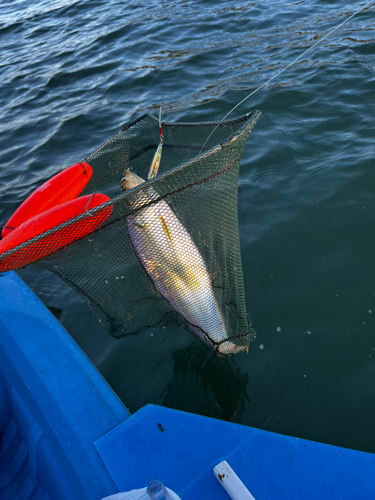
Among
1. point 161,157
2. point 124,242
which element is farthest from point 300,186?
point 124,242

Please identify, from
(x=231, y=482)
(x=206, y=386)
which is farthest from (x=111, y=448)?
(x=206, y=386)

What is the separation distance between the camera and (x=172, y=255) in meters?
2.51

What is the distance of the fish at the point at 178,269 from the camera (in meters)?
2.40

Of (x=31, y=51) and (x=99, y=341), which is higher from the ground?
(x=31, y=51)

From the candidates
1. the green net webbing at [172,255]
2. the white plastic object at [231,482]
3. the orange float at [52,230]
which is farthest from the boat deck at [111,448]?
the orange float at [52,230]

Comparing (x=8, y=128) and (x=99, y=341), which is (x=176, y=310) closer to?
(x=99, y=341)

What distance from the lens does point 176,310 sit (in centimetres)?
287

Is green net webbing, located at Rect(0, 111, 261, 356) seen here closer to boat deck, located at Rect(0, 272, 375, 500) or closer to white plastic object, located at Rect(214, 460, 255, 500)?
boat deck, located at Rect(0, 272, 375, 500)

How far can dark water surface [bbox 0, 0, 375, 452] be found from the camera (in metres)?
3.00

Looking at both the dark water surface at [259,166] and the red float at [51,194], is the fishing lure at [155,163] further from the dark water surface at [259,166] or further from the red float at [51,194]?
the dark water surface at [259,166]

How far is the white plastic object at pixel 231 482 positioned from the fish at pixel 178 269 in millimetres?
912

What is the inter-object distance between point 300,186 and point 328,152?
2.73 feet

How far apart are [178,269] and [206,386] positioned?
1.18m

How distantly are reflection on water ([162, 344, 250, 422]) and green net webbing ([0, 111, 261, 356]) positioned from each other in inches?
15.1
